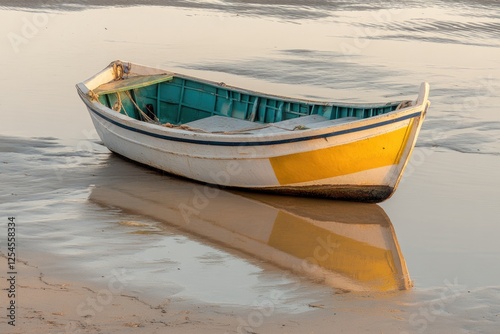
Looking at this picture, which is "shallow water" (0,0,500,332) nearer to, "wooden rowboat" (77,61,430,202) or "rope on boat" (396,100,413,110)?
"wooden rowboat" (77,61,430,202)

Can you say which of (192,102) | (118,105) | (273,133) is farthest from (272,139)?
(192,102)

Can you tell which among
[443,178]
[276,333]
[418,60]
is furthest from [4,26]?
[276,333]

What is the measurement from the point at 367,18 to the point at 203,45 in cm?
686

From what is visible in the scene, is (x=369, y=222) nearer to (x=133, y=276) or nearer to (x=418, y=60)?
(x=133, y=276)

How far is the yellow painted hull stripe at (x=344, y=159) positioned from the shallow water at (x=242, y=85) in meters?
0.62

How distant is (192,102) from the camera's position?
13414 millimetres

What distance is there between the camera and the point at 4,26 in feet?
70.8

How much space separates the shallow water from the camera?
8.50 metres
